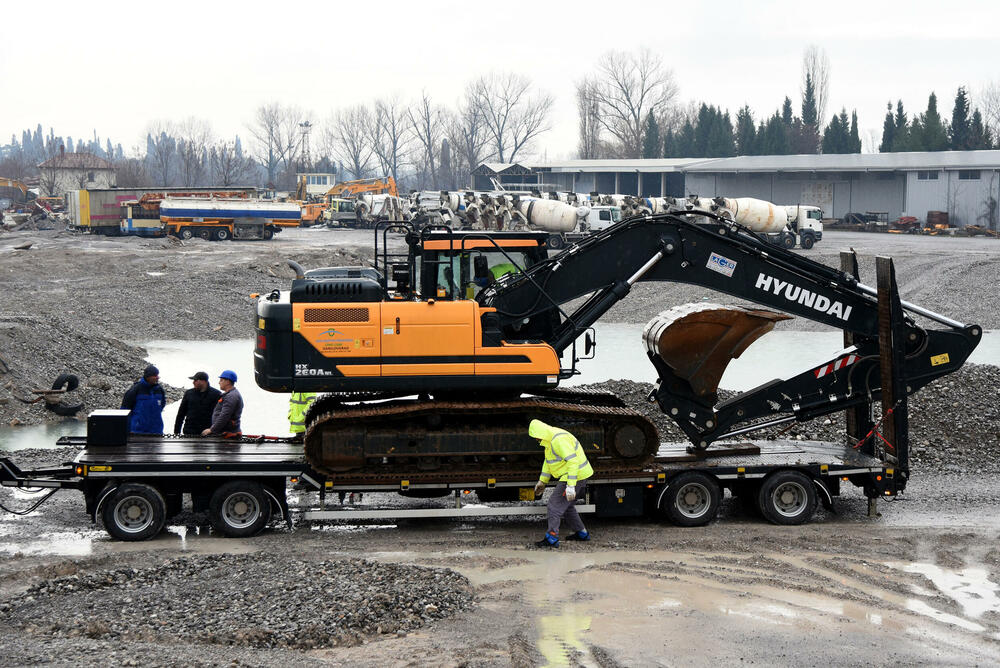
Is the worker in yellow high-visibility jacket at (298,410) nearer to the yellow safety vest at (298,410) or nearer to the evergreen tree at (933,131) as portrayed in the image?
the yellow safety vest at (298,410)

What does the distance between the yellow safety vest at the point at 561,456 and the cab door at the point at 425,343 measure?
106 centimetres

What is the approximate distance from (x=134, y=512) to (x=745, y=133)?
306ft

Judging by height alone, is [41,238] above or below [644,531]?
above

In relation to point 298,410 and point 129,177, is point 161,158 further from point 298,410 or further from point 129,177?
point 298,410

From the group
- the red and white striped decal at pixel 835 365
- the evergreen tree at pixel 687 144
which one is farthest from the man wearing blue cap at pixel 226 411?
the evergreen tree at pixel 687 144

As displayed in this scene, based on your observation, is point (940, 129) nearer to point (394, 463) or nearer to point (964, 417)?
point (964, 417)

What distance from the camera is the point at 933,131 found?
272 feet

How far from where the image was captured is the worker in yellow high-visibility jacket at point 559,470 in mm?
11281

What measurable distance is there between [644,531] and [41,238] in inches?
2111

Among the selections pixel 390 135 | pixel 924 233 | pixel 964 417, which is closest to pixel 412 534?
pixel 964 417

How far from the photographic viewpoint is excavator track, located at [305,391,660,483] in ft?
38.2

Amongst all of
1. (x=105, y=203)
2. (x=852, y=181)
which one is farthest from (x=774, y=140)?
(x=105, y=203)

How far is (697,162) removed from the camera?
83000 mm

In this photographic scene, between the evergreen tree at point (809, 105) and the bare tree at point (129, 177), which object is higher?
the evergreen tree at point (809, 105)
